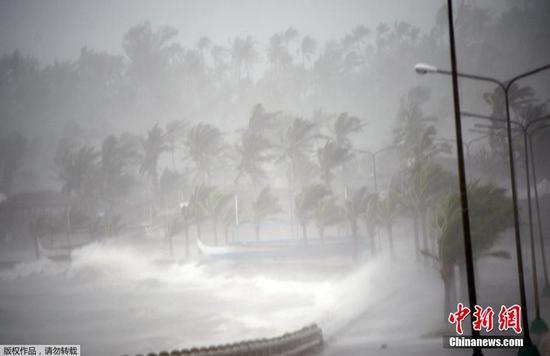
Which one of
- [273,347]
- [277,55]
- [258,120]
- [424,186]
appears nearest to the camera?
[273,347]

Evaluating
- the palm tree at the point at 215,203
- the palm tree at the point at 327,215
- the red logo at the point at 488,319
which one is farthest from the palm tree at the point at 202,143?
the red logo at the point at 488,319

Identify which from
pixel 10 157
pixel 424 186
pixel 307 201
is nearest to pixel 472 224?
pixel 424 186

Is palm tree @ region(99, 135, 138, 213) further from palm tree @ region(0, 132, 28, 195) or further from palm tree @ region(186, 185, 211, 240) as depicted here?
palm tree @ region(0, 132, 28, 195)

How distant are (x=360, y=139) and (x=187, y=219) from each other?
102839 mm

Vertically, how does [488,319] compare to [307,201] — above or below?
below

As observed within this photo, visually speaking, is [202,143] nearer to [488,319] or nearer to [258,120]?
[258,120]

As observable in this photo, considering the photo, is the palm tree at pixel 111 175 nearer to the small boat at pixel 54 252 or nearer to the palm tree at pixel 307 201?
the small boat at pixel 54 252

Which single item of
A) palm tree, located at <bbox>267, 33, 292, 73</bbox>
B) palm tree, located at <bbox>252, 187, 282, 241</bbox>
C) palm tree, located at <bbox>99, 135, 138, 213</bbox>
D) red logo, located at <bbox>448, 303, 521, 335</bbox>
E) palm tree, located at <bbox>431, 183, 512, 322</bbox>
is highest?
palm tree, located at <bbox>267, 33, 292, 73</bbox>

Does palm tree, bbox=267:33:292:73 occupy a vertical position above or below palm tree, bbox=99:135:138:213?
above

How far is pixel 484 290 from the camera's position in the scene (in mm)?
39250

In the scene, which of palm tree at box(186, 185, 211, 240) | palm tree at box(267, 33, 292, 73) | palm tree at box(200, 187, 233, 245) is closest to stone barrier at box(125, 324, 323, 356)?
palm tree at box(200, 187, 233, 245)

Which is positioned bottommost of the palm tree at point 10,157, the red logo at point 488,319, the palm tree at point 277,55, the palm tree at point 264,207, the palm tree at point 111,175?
the red logo at point 488,319

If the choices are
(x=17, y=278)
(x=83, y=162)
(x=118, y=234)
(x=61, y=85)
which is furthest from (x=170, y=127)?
(x=61, y=85)

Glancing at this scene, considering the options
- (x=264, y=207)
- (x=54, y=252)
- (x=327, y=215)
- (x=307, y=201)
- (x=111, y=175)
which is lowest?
(x=54, y=252)
